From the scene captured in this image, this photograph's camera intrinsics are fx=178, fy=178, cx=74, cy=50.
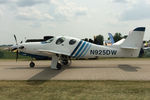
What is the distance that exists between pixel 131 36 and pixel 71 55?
4.42 meters

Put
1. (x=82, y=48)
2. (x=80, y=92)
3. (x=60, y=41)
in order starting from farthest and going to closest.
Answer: (x=82, y=48)
(x=60, y=41)
(x=80, y=92)

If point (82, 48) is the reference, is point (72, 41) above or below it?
above

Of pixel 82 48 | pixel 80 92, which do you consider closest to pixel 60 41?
pixel 82 48

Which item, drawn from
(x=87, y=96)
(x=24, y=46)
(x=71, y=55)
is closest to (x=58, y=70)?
(x=71, y=55)

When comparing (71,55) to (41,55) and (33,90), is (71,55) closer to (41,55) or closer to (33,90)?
(41,55)

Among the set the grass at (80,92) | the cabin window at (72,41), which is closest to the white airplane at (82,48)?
the cabin window at (72,41)

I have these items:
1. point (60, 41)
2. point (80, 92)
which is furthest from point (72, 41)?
point (80, 92)

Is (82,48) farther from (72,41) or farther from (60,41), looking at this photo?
(60,41)

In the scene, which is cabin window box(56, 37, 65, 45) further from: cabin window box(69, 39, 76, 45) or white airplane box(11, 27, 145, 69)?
cabin window box(69, 39, 76, 45)

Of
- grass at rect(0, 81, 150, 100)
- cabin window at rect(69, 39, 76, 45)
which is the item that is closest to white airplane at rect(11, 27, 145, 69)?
cabin window at rect(69, 39, 76, 45)

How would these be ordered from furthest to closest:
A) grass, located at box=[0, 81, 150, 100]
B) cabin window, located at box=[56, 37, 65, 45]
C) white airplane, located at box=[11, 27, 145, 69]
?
cabin window, located at box=[56, 37, 65, 45] < white airplane, located at box=[11, 27, 145, 69] < grass, located at box=[0, 81, 150, 100]

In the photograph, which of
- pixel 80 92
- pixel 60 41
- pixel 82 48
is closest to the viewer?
pixel 80 92

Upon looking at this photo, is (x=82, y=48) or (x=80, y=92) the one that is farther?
(x=82, y=48)

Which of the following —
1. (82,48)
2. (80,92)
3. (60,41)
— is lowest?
(80,92)
